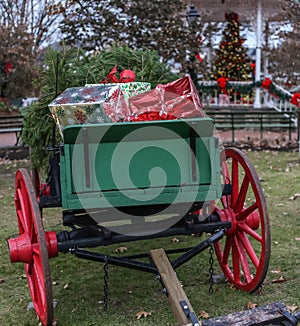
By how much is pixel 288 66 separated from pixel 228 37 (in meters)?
6.18

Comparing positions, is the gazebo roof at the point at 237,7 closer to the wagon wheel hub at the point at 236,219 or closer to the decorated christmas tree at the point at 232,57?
the decorated christmas tree at the point at 232,57

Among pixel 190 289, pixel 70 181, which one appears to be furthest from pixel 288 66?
pixel 70 181

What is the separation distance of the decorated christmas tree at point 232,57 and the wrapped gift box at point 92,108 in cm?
1616

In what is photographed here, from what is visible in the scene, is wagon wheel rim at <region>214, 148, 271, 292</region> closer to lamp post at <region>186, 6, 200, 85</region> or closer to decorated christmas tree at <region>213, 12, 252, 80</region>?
lamp post at <region>186, 6, 200, 85</region>

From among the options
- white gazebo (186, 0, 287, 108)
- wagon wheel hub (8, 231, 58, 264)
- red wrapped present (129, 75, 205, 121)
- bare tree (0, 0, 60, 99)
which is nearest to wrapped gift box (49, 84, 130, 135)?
red wrapped present (129, 75, 205, 121)

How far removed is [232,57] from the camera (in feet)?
63.9

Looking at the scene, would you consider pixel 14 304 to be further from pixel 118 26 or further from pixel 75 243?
pixel 118 26

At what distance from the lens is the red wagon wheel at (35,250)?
128 inches

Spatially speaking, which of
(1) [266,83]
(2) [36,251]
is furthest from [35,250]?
(1) [266,83]

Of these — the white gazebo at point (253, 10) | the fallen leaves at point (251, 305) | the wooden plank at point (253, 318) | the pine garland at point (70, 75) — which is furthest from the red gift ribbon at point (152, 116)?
the white gazebo at point (253, 10)

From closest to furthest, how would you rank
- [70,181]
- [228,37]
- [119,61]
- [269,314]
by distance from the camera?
[269,314]
[70,181]
[119,61]
[228,37]

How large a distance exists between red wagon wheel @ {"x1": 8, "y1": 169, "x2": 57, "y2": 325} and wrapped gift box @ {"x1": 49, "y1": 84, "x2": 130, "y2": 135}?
1.69 ft

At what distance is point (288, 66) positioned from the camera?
45.7ft

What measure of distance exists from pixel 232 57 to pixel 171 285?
55.5ft
